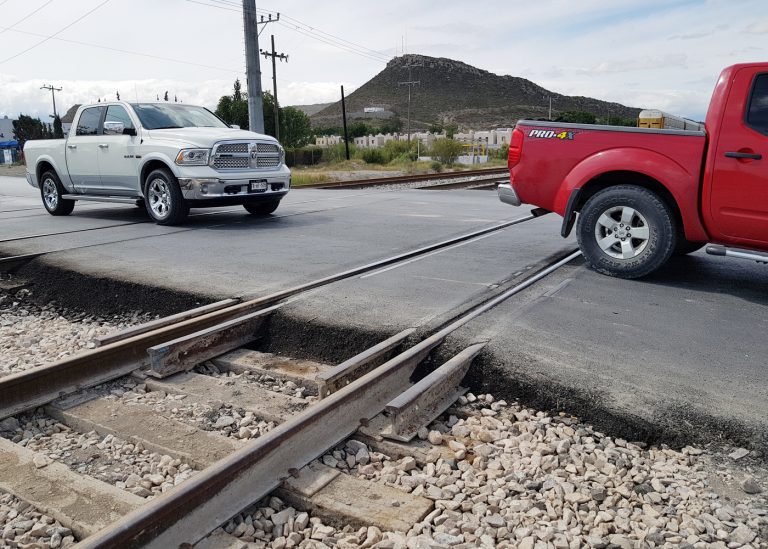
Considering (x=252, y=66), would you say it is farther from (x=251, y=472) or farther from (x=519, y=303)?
(x=251, y=472)

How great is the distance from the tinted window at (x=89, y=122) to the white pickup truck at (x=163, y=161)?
0.02 m

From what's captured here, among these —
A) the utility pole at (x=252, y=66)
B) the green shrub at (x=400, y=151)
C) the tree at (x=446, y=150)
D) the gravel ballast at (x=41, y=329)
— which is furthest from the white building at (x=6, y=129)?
the gravel ballast at (x=41, y=329)

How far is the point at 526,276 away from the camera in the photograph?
668cm

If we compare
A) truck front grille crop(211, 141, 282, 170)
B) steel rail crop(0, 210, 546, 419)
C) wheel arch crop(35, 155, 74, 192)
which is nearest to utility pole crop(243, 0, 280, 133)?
wheel arch crop(35, 155, 74, 192)

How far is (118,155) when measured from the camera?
1068 centimetres

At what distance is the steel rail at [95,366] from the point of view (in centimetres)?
387

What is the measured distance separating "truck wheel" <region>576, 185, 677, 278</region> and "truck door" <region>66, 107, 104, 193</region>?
8.50 metres

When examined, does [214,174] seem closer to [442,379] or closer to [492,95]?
[442,379]

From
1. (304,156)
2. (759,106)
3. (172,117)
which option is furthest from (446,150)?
(759,106)

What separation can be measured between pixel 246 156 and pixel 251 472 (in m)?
8.12

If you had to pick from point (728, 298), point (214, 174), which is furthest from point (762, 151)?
point (214, 174)

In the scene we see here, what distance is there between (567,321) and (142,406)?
321 cm

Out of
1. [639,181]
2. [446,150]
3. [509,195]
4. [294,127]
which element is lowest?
[509,195]

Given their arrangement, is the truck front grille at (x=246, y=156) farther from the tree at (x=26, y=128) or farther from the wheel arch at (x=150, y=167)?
the tree at (x=26, y=128)
